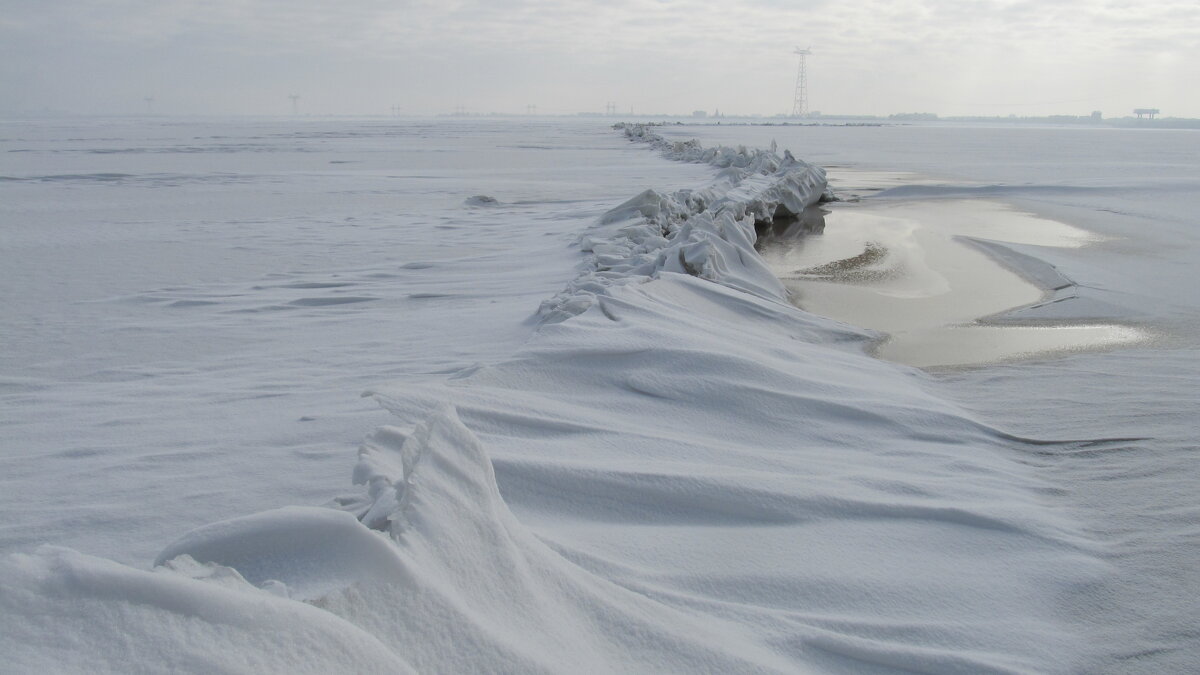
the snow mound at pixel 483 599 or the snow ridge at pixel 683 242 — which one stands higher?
the snow ridge at pixel 683 242

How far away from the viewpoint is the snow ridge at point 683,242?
4117mm

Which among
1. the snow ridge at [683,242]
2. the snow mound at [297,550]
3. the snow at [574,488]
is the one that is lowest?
the snow at [574,488]

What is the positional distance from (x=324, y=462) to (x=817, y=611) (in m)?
1.19

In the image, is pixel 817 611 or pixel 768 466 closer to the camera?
pixel 817 611

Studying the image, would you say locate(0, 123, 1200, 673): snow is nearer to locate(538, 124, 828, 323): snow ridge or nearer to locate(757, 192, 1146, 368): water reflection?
locate(538, 124, 828, 323): snow ridge

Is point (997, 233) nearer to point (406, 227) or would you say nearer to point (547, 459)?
point (406, 227)

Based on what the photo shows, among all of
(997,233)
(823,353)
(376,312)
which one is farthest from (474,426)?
(997,233)

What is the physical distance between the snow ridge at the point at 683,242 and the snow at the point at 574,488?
47 mm

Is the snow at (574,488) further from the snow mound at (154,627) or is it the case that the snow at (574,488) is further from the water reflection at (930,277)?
the water reflection at (930,277)

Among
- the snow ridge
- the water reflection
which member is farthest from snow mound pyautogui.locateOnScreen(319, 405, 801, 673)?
the water reflection

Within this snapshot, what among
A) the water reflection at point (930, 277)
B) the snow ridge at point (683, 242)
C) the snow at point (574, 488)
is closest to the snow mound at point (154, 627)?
the snow at point (574, 488)

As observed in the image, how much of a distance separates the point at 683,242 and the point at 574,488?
308cm

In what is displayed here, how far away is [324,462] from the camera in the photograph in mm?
2084

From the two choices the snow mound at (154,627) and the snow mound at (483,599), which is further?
the snow mound at (483,599)
